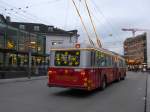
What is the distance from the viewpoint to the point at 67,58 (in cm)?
1523

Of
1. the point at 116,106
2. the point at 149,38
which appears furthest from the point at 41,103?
the point at 149,38

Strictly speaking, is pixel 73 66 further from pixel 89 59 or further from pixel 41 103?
pixel 41 103

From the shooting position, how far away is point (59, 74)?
15.2 m

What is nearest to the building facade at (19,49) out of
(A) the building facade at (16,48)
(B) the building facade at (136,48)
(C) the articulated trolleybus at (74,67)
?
(A) the building facade at (16,48)

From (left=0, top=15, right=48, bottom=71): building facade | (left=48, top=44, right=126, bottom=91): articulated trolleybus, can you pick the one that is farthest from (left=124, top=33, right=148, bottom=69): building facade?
(left=48, top=44, right=126, bottom=91): articulated trolleybus

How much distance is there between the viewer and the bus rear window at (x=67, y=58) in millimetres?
14914

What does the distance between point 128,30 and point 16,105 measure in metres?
128

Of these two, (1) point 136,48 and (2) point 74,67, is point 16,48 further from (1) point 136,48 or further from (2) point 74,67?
(1) point 136,48

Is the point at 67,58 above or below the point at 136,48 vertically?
below

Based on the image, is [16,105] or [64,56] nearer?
[16,105]

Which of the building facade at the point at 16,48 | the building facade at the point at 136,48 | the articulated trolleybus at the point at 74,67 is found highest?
the building facade at the point at 136,48

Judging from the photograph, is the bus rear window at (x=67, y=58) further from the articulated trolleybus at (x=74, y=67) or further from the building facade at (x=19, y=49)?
the building facade at (x=19, y=49)

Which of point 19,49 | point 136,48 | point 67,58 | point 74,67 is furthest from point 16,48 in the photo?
point 136,48

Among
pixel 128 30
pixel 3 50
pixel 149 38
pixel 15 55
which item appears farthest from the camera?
pixel 128 30
